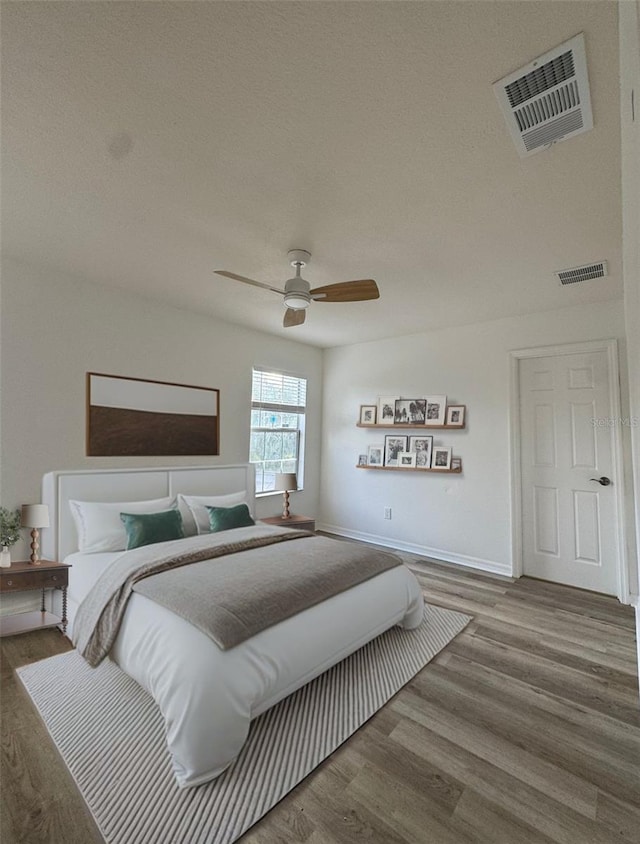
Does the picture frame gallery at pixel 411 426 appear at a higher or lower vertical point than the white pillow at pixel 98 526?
higher

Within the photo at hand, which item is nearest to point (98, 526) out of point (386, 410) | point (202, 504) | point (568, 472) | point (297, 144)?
point (202, 504)

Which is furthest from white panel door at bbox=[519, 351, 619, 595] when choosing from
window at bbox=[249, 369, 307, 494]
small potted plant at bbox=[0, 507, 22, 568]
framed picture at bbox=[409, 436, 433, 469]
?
small potted plant at bbox=[0, 507, 22, 568]

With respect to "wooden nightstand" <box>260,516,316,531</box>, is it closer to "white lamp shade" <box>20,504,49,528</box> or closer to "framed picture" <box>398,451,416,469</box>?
"framed picture" <box>398,451,416,469</box>

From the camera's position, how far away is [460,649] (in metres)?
2.53

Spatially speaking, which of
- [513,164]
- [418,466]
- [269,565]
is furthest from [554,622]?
[513,164]

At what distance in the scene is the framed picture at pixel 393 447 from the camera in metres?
4.77

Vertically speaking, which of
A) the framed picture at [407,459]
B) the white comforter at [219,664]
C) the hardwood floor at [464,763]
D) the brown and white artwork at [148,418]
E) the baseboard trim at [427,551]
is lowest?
the hardwood floor at [464,763]

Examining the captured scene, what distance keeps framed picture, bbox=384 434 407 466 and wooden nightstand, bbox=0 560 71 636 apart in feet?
11.3

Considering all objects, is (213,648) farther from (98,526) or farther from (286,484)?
(286,484)

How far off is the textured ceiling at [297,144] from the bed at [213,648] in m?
2.07

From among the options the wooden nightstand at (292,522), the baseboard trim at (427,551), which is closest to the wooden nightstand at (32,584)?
the wooden nightstand at (292,522)

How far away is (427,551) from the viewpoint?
451 centimetres

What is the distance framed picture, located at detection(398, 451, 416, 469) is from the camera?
4629 mm

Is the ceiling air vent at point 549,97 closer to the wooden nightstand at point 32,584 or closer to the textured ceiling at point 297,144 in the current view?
the textured ceiling at point 297,144
